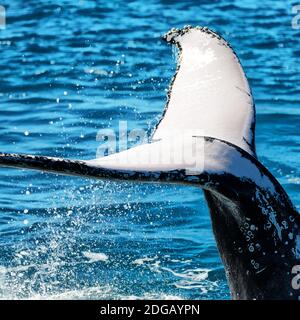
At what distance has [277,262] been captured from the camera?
5266 millimetres

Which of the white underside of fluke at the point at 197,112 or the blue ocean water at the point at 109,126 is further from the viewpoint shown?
the blue ocean water at the point at 109,126

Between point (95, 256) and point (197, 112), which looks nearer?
point (197, 112)

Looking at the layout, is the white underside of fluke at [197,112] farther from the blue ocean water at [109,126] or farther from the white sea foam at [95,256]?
the white sea foam at [95,256]

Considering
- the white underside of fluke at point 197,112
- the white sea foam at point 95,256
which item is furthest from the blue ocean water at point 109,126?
the white underside of fluke at point 197,112

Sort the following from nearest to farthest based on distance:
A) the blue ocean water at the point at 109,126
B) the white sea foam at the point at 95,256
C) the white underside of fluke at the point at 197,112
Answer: the white underside of fluke at the point at 197,112 → the blue ocean water at the point at 109,126 → the white sea foam at the point at 95,256

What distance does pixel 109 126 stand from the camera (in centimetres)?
1222

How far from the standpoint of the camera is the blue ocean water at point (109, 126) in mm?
A: 8016

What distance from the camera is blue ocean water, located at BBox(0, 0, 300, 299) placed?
316 inches

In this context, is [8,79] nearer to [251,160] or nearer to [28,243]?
[28,243]

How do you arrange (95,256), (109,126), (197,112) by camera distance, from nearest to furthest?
(197,112), (95,256), (109,126)

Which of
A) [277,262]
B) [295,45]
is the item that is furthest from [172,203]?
[295,45]

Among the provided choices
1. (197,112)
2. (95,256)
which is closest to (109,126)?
(95,256)

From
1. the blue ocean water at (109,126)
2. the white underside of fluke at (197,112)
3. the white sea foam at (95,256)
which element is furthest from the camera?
the white sea foam at (95,256)

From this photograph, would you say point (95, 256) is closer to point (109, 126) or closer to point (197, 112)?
point (197, 112)
